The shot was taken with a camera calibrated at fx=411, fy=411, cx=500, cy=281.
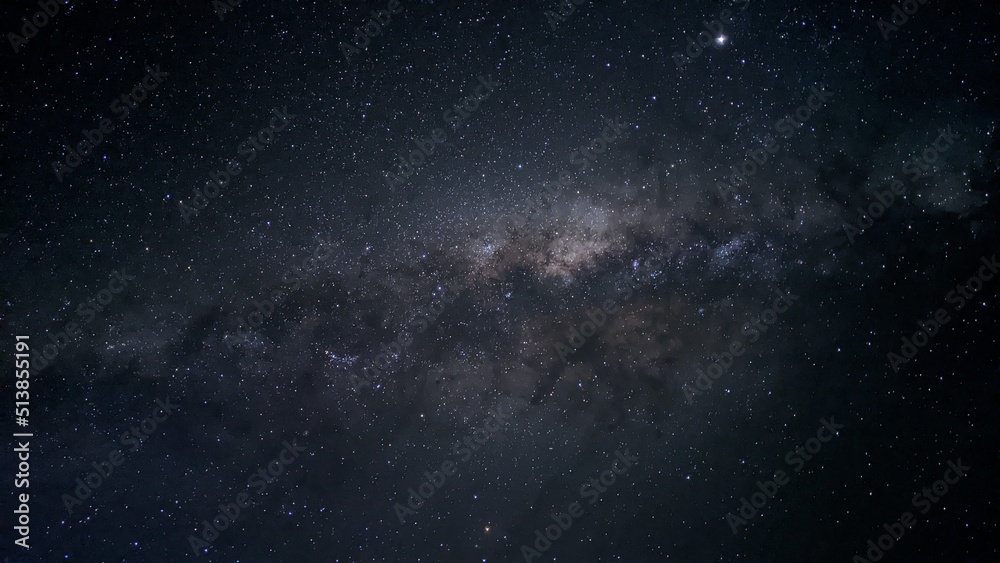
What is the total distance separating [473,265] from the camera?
178 cm

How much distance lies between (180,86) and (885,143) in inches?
120

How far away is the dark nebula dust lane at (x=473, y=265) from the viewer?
1.67 meters

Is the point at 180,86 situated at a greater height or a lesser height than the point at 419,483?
greater

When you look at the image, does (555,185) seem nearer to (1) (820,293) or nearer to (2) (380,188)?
(2) (380,188)

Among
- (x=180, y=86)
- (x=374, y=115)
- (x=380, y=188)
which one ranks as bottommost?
(x=380, y=188)

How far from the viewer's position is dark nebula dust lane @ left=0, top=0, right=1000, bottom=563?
167 centimetres

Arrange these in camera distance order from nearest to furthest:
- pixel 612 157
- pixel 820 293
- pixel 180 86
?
1. pixel 180 86
2. pixel 612 157
3. pixel 820 293

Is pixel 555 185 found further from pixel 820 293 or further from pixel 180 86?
pixel 180 86

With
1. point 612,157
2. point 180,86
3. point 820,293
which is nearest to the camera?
point 180,86

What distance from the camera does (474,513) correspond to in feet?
6.08

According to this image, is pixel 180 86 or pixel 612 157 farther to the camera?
pixel 612 157

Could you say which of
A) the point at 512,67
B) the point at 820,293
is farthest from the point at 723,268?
the point at 512,67

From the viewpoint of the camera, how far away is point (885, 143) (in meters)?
1.87

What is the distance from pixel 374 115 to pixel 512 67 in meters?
0.62
